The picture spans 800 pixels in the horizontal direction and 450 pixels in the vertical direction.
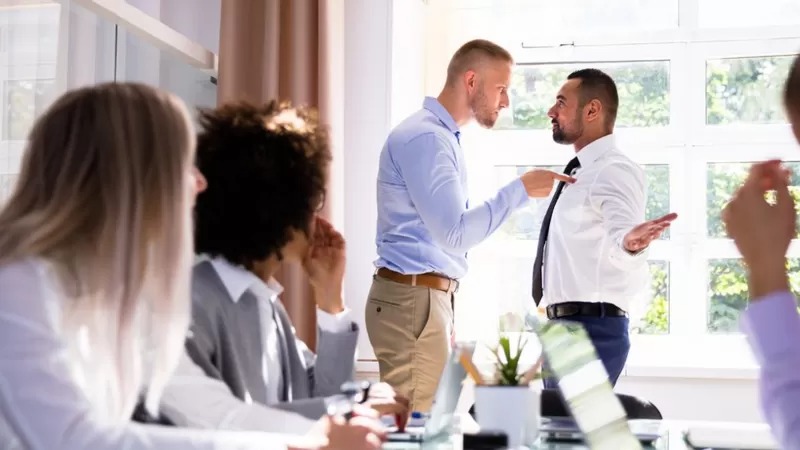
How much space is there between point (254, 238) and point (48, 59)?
111cm

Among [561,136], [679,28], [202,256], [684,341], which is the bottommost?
[684,341]

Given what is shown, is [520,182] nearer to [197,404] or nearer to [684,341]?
[684,341]

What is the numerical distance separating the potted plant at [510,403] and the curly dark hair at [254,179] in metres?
0.41

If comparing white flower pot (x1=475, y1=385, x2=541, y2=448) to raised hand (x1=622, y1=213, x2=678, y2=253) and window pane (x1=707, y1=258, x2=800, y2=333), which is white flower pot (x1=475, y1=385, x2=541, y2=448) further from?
window pane (x1=707, y1=258, x2=800, y2=333)

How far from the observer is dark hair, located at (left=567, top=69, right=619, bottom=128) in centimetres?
365

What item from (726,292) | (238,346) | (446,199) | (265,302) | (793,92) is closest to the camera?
(793,92)

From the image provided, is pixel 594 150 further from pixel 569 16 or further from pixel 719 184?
pixel 569 16

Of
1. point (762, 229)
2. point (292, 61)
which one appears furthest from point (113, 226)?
point (292, 61)

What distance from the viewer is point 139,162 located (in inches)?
49.4

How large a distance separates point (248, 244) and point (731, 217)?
2.84ft

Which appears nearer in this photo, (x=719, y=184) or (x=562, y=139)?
(x=562, y=139)

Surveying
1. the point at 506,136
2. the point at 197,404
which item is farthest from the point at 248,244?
the point at 506,136

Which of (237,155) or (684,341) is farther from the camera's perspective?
(684,341)

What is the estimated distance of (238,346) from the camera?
1594 millimetres
